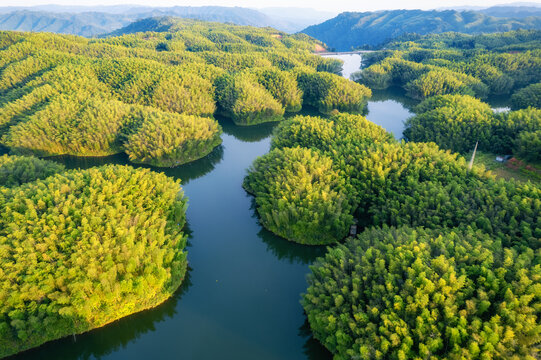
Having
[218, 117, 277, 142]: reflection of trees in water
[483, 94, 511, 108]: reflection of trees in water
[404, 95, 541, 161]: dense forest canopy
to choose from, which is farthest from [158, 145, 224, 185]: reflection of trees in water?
[483, 94, 511, 108]: reflection of trees in water

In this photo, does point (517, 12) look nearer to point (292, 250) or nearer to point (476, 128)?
point (476, 128)

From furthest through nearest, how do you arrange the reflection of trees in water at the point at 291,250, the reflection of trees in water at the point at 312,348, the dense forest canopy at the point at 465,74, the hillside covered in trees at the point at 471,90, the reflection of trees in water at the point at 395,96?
the reflection of trees in water at the point at 395,96 → the dense forest canopy at the point at 465,74 → the hillside covered in trees at the point at 471,90 → the reflection of trees in water at the point at 291,250 → the reflection of trees in water at the point at 312,348

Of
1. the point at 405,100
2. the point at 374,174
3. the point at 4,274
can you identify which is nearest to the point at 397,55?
the point at 405,100

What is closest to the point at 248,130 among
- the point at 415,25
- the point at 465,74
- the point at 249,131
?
the point at 249,131

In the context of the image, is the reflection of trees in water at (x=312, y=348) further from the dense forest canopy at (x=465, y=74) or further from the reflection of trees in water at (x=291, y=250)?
the dense forest canopy at (x=465, y=74)

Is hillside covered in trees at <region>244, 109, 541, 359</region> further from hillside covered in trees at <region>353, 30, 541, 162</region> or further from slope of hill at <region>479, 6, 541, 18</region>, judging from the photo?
slope of hill at <region>479, 6, 541, 18</region>

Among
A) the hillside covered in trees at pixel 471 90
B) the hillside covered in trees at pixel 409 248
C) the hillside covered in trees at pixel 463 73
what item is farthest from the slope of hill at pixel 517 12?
the hillside covered in trees at pixel 409 248

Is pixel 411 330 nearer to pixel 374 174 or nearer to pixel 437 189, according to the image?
pixel 437 189
